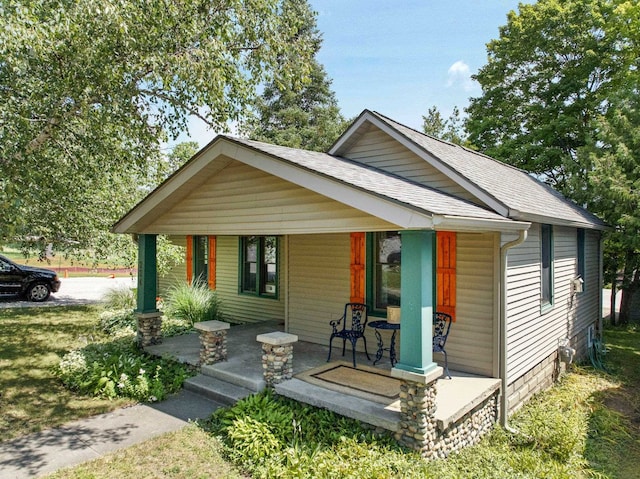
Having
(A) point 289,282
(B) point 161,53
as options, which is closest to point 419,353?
(A) point 289,282

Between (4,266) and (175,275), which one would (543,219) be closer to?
(175,275)

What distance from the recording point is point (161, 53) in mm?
6945

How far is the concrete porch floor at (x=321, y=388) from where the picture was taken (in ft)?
15.7

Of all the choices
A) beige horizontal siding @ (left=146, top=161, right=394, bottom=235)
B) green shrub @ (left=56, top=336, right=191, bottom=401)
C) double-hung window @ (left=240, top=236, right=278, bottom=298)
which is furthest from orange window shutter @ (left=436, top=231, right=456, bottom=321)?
double-hung window @ (left=240, top=236, right=278, bottom=298)

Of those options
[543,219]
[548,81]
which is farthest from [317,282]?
[548,81]

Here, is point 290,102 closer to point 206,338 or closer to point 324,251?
point 324,251

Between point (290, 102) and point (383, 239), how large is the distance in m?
21.3

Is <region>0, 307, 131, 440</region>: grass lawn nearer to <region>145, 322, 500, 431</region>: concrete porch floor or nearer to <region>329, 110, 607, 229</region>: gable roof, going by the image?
<region>145, 322, 500, 431</region>: concrete porch floor

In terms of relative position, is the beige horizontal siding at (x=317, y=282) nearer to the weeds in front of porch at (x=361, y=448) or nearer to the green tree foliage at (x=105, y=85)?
the weeds in front of porch at (x=361, y=448)

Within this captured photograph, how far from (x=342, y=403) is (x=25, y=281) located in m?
14.1

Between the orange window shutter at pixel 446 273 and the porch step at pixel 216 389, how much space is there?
3070mm

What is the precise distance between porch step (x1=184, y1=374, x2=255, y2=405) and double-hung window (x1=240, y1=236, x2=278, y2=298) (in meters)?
4.54

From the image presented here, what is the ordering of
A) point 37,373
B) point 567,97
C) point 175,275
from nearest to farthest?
point 37,373 → point 175,275 → point 567,97

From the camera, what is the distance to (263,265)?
11141 millimetres
